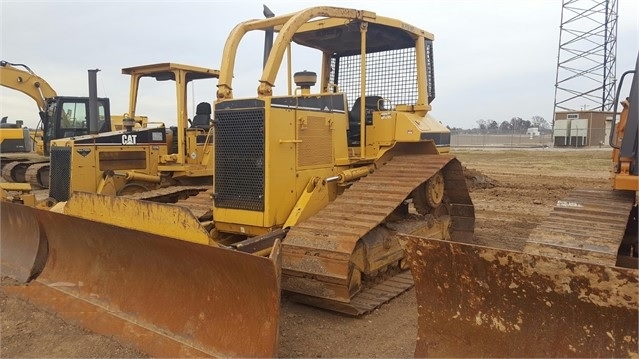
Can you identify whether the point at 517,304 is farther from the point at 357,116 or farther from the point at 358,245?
the point at 357,116

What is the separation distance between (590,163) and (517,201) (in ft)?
38.7

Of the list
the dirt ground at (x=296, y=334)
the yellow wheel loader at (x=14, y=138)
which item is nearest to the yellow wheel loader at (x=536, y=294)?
the dirt ground at (x=296, y=334)

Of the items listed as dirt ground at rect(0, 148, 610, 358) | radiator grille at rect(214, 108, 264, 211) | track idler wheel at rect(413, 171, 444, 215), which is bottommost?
dirt ground at rect(0, 148, 610, 358)

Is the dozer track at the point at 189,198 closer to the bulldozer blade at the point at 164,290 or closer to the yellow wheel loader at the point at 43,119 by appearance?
the bulldozer blade at the point at 164,290

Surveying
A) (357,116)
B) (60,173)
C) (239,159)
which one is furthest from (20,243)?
(357,116)

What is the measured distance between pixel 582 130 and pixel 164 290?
124 feet

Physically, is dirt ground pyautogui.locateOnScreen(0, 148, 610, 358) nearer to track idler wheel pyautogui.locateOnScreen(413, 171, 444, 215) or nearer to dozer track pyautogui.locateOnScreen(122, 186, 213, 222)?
track idler wheel pyautogui.locateOnScreen(413, 171, 444, 215)

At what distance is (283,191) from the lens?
5.19 m

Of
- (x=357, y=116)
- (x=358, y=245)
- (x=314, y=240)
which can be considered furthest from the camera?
(x=357, y=116)

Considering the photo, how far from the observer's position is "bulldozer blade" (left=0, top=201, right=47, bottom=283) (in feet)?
18.8

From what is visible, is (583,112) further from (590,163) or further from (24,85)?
(24,85)

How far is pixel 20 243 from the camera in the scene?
6.03 metres

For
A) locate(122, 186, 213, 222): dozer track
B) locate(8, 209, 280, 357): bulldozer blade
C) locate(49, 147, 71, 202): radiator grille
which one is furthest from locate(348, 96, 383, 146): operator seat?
locate(49, 147, 71, 202): radiator grille

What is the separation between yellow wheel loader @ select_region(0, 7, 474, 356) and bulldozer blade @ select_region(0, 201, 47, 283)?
3cm
